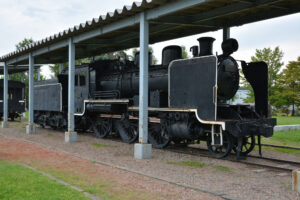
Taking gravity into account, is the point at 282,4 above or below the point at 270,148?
above

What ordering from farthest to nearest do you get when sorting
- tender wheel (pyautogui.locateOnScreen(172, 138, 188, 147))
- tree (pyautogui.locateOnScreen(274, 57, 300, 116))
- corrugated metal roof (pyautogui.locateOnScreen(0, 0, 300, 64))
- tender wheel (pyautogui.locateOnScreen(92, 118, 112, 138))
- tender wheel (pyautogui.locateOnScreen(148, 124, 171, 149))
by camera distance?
tree (pyautogui.locateOnScreen(274, 57, 300, 116))
tender wheel (pyautogui.locateOnScreen(92, 118, 112, 138))
tender wheel (pyautogui.locateOnScreen(172, 138, 188, 147))
tender wheel (pyautogui.locateOnScreen(148, 124, 171, 149))
corrugated metal roof (pyautogui.locateOnScreen(0, 0, 300, 64))

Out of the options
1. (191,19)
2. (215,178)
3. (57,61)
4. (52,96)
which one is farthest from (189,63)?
(57,61)

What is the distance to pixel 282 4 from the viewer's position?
8633 mm

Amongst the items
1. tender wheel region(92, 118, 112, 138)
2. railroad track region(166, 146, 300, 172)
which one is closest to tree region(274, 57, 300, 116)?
tender wheel region(92, 118, 112, 138)

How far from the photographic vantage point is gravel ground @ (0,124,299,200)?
5.78 m

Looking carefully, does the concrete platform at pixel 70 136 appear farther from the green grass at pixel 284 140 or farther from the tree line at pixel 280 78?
the tree line at pixel 280 78

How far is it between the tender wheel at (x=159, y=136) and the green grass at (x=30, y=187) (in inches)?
184

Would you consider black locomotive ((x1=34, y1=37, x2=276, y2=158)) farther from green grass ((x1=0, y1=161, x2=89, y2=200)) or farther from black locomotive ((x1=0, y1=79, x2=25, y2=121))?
black locomotive ((x1=0, y1=79, x2=25, y2=121))

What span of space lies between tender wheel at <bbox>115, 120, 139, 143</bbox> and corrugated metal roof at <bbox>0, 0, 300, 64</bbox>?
10.1ft

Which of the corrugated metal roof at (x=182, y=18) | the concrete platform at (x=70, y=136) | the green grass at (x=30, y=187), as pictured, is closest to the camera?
Answer: the green grass at (x=30, y=187)

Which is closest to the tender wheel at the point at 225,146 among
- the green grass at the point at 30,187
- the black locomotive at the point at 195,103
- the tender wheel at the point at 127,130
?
the black locomotive at the point at 195,103

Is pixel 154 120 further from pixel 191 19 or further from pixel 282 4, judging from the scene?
pixel 282 4

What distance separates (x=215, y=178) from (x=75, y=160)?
3.73 meters

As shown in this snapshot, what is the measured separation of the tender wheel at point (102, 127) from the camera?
45.2 ft
